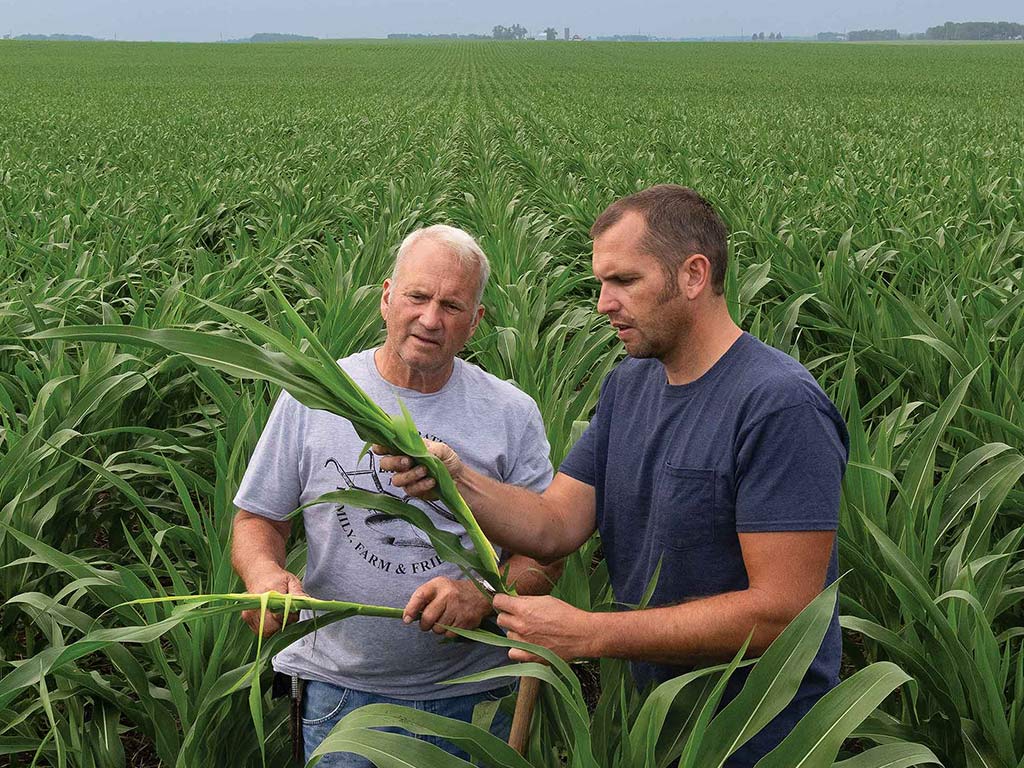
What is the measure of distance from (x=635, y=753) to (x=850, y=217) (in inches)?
230

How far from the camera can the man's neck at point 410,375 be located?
1939 mm

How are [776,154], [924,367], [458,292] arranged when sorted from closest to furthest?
[458,292] → [924,367] → [776,154]

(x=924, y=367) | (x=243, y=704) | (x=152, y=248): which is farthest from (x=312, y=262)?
(x=243, y=704)

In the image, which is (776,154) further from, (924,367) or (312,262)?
(924,367)

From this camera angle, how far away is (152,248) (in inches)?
242

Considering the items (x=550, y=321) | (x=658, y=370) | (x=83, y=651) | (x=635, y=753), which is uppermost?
(x=658, y=370)

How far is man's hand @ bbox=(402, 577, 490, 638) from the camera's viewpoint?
1.58m

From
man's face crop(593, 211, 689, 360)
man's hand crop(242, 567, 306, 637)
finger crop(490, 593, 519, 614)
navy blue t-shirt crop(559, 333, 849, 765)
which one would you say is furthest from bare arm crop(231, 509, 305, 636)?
man's face crop(593, 211, 689, 360)

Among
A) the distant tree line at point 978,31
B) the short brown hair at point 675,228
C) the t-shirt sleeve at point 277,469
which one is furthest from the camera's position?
the distant tree line at point 978,31

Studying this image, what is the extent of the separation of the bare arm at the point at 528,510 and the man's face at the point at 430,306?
0.30 meters

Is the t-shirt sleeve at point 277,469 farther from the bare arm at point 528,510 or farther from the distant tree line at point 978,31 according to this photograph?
the distant tree line at point 978,31

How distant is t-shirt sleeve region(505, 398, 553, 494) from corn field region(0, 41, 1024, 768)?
0.20m

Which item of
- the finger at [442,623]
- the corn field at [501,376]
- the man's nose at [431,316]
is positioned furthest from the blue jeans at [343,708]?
the man's nose at [431,316]

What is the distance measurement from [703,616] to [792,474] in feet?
0.80
